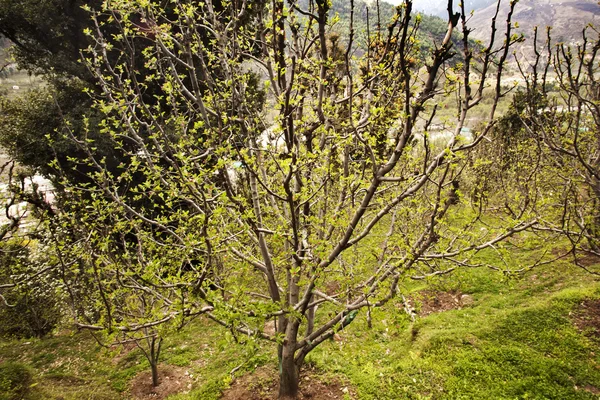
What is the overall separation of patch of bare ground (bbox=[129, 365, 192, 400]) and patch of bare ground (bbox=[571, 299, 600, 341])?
9082mm

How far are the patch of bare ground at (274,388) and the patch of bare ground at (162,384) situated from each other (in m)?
1.99

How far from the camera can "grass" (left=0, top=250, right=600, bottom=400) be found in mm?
6023

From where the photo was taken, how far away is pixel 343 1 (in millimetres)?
107375

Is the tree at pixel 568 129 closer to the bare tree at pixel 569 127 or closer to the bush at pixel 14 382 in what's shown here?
the bare tree at pixel 569 127

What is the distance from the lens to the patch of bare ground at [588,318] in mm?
6832

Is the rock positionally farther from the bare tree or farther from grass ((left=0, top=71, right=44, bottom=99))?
grass ((left=0, top=71, right=44, bottom=99))

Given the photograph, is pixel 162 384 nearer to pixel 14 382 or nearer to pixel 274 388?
pixel 14 382

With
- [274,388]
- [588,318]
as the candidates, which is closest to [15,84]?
[274,388]

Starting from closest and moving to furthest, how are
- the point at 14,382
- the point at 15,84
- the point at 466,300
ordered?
1. the point at 14,382
2. the point at 466,300
3. the point at 15,84

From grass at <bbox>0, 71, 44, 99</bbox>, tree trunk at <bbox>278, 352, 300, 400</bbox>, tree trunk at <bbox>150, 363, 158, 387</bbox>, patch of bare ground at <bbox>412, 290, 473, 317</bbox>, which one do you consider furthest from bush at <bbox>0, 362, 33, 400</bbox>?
grass at <bbox>0, 71, 44, 99</bbox>

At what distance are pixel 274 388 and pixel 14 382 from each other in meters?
5.23

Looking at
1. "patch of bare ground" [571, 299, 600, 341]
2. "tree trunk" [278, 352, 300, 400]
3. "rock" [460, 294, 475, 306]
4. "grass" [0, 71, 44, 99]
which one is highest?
"grass" [0, 71, 44, 99]

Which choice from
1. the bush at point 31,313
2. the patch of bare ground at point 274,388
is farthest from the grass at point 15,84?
→ the patch of bare ground at point 274,388

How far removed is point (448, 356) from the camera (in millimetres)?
6816
